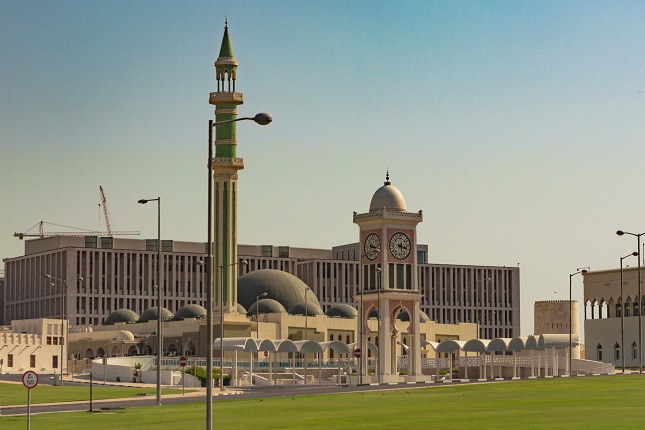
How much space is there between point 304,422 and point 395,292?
6184cm

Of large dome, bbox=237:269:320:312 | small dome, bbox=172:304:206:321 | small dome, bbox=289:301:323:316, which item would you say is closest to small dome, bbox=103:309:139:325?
small dome, bbox=172:304:206:321

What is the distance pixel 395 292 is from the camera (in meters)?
110

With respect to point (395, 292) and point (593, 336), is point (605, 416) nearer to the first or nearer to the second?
point (395, 292)

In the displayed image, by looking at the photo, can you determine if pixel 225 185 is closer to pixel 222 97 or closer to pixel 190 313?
pixel 222 97

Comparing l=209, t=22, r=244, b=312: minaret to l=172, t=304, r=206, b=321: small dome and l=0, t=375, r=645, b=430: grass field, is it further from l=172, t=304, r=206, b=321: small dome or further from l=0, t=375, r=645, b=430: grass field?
l=0, t=375, r=645, b=430: grass field

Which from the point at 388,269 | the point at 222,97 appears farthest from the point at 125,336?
the point at 388,269

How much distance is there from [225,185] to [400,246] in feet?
112

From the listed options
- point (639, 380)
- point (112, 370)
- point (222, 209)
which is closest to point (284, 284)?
point (222, 209)

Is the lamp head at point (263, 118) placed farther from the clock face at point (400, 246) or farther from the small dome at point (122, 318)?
the small dome at point (122, 318)

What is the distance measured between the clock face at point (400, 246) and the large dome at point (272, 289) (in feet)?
175

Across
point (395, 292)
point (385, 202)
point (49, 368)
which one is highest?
point (385, 202)

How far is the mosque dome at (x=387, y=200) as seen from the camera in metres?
112

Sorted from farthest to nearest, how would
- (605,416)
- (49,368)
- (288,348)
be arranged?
(49,368)
(288,348)
(605,416)

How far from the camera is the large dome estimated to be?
545 ft
